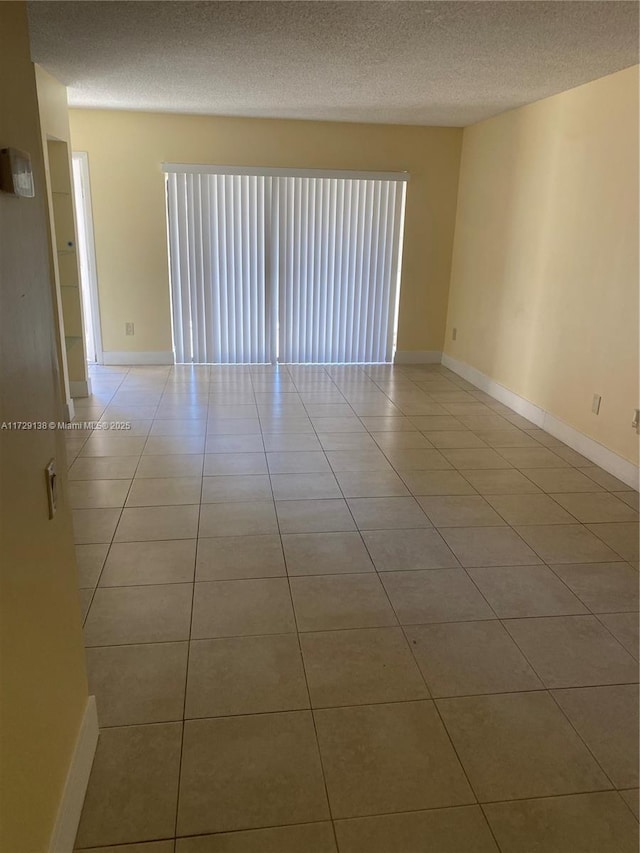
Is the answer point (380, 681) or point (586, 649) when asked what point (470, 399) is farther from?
point (380, 681)

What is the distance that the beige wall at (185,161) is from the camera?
5.44 meters

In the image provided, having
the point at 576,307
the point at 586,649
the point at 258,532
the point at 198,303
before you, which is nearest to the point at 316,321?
the point at 198,303

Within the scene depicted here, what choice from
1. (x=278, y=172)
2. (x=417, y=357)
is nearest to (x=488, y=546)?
(x=417, y=357)

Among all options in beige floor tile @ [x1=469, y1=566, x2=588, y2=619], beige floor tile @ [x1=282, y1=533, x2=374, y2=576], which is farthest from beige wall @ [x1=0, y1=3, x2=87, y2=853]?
beige floor tile @ [x1=469, y1=566, x2=588, y2=619]

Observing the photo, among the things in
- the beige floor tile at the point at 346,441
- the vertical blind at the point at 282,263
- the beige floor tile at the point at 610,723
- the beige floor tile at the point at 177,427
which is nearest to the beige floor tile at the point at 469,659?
the beige floor tile at the point at 610,723

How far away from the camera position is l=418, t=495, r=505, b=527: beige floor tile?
295cm

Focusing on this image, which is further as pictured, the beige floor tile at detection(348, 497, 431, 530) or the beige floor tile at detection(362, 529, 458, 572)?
the beige floor tile at detection(348, 497, 431, 530)

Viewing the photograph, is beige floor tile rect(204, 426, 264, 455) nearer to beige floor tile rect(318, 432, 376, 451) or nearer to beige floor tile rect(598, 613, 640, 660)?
beige floor tile rect(318, 432, 376, 451)

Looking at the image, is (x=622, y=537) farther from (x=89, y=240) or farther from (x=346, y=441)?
(x=89, y=240)

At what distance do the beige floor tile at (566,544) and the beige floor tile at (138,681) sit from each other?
1.65 m

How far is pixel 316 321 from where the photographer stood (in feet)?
20.2

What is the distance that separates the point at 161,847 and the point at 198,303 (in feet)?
A: 16.9

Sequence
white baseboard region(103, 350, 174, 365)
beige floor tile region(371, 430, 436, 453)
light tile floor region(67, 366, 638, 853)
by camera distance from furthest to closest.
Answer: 1. white baseboard region(103, 350, 174, 365)
2. beige floor tile region(371, 430, 436, 453)
3. light tile floor region(67, 366, 638, 853)

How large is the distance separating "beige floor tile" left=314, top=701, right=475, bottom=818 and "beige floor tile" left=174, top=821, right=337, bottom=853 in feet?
0.24
